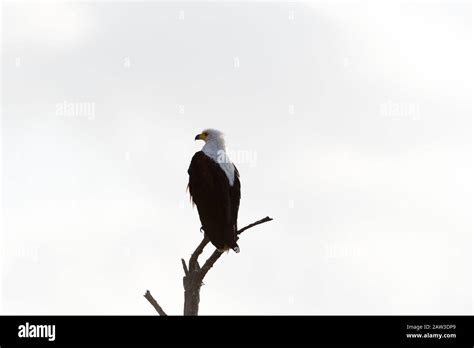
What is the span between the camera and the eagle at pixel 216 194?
9.85 metres

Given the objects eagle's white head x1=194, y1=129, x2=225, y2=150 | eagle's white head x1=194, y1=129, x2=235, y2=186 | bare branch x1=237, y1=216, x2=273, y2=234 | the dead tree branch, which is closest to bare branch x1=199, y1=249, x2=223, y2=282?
the dead tree branch

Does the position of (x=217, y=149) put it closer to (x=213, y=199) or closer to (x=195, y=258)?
(x=213, y=199)

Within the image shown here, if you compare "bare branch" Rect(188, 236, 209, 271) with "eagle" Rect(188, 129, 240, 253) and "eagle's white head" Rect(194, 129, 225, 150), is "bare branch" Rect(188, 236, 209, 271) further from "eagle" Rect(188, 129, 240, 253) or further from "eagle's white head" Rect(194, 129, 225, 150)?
"eagle's white head" Rect(194, 129, 225, 150)

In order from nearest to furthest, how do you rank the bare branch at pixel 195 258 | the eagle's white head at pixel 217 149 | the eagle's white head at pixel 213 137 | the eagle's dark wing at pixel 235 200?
1. the bare branch at pixel 195 258
2. the eagle's dark wing at pixel 235 200
3. the eagle's white head at pixel 217 149
4. the eagle's white head at pixel 213 137

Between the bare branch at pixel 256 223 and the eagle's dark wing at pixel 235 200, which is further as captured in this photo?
the eagle's dark wing at pixel 235 200

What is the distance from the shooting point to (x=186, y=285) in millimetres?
9734

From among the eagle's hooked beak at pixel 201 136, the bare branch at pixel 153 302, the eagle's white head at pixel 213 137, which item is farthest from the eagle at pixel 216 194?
the bare branch at pixel 153 302

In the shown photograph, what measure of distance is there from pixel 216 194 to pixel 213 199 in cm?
10

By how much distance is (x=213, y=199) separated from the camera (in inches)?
406

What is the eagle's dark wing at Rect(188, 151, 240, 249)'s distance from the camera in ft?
32.3

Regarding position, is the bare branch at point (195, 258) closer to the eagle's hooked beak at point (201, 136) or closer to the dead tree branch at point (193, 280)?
the dead tree branch at point (193, 280)
